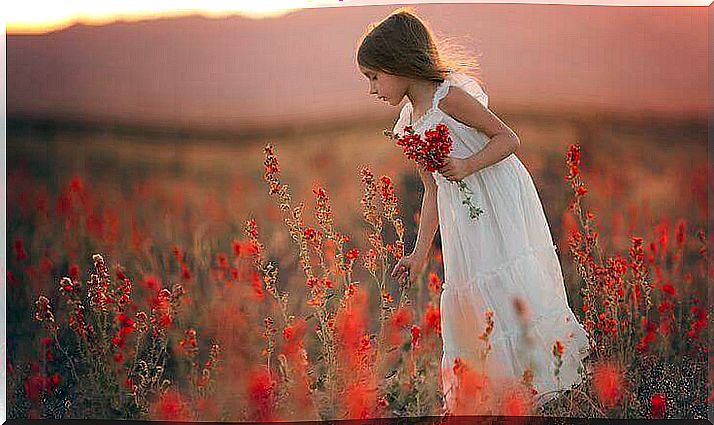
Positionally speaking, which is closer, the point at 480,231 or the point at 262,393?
the point at 480,231

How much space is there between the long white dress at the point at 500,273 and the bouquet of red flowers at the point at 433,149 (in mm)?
22

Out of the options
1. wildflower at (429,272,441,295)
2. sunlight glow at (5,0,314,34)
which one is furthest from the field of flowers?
sunlight glow at (5,0,314,34)

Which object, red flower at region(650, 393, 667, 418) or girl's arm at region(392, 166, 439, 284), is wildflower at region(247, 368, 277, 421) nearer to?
girl's arm at region(392, 166, 439, 284)

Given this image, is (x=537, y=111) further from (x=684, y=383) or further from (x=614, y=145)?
(x=684, y=383)

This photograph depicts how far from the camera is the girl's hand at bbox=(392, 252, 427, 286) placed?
4707 mm

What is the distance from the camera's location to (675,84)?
472 cm

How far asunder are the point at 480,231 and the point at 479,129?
1.38 feet

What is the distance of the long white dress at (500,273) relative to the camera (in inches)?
183

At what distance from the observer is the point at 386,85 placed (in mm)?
4688

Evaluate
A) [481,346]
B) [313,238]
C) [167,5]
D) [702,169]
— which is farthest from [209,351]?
[702,169]

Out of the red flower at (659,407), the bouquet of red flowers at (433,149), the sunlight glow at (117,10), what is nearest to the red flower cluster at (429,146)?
the bouquet of red flowers at (433,149)

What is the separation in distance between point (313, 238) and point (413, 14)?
1026mm

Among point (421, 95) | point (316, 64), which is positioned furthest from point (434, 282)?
point (316, 64)

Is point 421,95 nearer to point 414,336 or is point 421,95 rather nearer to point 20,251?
point 414,336
